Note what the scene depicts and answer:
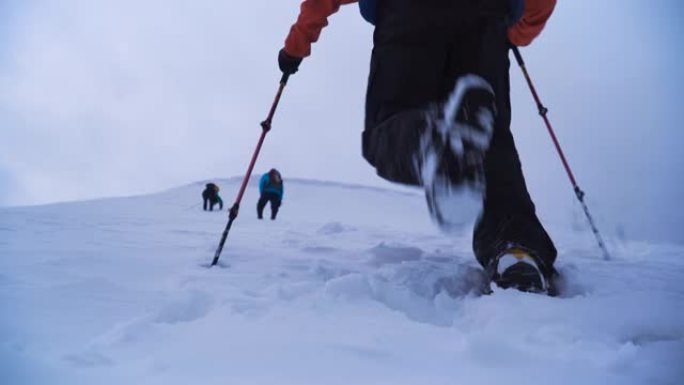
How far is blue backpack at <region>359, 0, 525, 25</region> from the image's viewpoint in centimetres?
212

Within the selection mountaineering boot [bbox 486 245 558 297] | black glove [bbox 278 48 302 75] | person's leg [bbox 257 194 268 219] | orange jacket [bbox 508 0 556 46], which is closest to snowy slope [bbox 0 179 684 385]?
mountaineering boot [bbox 486 245 558 297]

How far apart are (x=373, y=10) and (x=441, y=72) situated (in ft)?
1.70

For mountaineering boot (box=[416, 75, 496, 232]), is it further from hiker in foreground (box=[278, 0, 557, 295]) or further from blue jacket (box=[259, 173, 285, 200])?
blue jacket (box=[259, 173, 285, 200])

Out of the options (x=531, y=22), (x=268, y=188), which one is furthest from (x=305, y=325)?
(x=268, y=188)

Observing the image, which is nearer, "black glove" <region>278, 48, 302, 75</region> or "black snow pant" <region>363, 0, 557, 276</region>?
"black snow pant" <region>363, 0, 557, 276</region>

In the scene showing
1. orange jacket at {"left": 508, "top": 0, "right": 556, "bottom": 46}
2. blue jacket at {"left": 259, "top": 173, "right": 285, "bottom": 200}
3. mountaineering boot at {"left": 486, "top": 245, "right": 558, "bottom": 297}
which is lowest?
mountaineering boot at {"left": 486, "top": 245, "right": 558, "bottom": 297}

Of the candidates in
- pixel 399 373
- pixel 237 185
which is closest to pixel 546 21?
pixel 399 373

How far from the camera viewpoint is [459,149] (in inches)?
56.8

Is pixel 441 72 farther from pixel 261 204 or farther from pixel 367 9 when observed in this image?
pixel 261 204

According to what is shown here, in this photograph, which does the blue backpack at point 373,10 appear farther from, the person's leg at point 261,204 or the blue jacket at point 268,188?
the blue jacket at point 268,188

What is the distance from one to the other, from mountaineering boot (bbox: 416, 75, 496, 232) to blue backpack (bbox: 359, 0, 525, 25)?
32.6 inches

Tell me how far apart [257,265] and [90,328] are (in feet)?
3.35

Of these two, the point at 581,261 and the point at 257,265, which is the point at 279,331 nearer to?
the point at 257,265

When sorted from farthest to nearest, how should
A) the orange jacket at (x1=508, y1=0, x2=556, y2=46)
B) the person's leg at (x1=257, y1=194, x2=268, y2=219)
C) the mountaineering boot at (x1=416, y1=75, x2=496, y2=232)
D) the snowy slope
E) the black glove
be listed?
the person's leg at (x1=257, y1=194, x2=268, y2=219) < the black glove < the orange jacket at (x1=508, y1=0, x2=556, y2=46) < the mountaineering boot at (x1=416, y1=75, x2=496, y2=232) < the snowy slope
